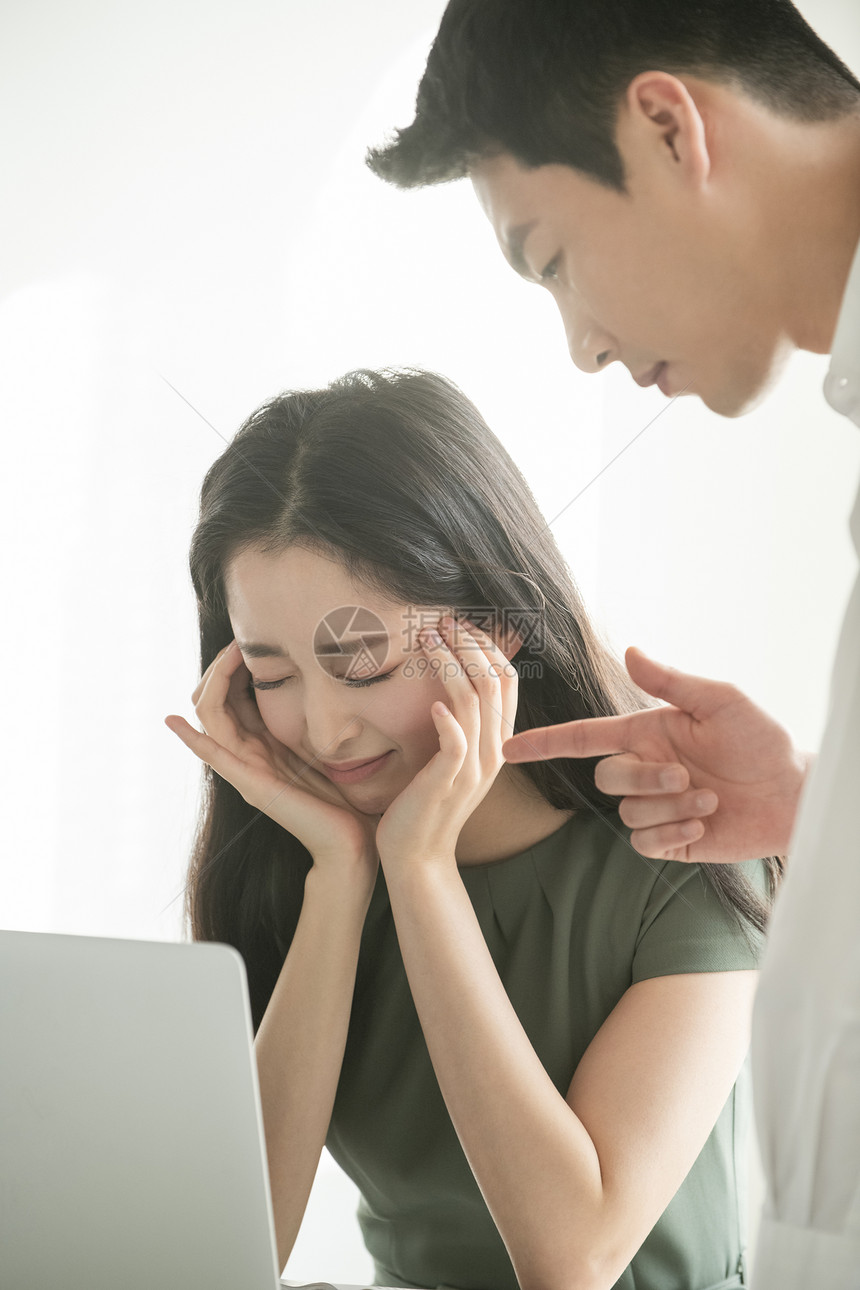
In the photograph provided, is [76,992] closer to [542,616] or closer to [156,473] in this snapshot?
[542,616]

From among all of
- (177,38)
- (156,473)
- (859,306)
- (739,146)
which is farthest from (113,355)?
(859,306)

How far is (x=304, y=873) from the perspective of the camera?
986mm

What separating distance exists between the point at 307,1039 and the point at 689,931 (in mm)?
327

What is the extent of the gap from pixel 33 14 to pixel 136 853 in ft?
2.95

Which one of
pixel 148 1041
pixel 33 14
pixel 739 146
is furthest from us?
pixel 33 14

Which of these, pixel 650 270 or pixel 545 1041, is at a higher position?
pixel 650 270

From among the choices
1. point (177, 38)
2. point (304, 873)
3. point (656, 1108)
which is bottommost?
point (656, 1108)

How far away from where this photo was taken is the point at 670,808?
73 centimetres

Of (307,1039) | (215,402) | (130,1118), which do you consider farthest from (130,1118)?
(215,402)

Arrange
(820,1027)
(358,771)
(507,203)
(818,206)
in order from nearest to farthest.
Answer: (820,1027), (818,206), (507,203), (358,771)

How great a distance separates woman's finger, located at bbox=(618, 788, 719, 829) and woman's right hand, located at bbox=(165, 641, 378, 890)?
0.82ft

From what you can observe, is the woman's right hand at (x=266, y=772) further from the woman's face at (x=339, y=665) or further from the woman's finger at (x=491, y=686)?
the woman's finger at (x=491, y=686)

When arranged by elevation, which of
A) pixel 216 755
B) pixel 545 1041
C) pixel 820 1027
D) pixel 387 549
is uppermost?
pixel 387 549

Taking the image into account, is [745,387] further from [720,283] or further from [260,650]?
[260,650]
